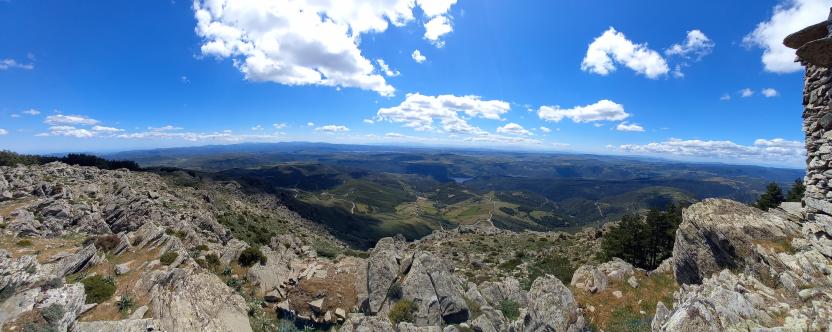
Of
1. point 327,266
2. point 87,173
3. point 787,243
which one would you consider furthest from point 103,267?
point 87,173

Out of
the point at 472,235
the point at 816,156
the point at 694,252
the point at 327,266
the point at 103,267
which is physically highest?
the point at 816,156

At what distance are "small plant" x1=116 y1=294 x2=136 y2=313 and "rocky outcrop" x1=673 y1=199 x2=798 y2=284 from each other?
3034 cm

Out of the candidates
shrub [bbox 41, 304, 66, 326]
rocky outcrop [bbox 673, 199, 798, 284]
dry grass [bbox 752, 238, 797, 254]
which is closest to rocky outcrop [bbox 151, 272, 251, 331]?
shrub [bbox 41, 304, 66, 326]

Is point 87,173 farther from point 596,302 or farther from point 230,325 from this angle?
point 596,302

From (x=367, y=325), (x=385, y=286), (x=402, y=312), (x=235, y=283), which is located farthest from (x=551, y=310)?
(x=235, y=283)

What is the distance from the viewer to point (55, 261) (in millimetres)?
26203

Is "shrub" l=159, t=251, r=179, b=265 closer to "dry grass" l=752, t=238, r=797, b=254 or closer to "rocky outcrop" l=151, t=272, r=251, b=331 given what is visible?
"rocky outcrop" l=151, t=272, r=251, b=331

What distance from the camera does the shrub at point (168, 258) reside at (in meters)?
25.7

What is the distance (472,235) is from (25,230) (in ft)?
258

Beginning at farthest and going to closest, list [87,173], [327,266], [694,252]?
[87,173]
[327,266]
[694,252]

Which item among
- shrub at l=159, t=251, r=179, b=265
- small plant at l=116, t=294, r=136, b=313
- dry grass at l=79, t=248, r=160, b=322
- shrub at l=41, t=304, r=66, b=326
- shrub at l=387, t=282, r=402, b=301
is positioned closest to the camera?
shrub at l=41, t=304, r=66, b=326

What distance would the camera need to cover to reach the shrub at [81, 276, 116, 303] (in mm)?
19766

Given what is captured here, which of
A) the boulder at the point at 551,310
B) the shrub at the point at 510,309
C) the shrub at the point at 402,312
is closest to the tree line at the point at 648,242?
the shrub at the point at 510,309

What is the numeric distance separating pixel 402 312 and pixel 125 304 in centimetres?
1544
